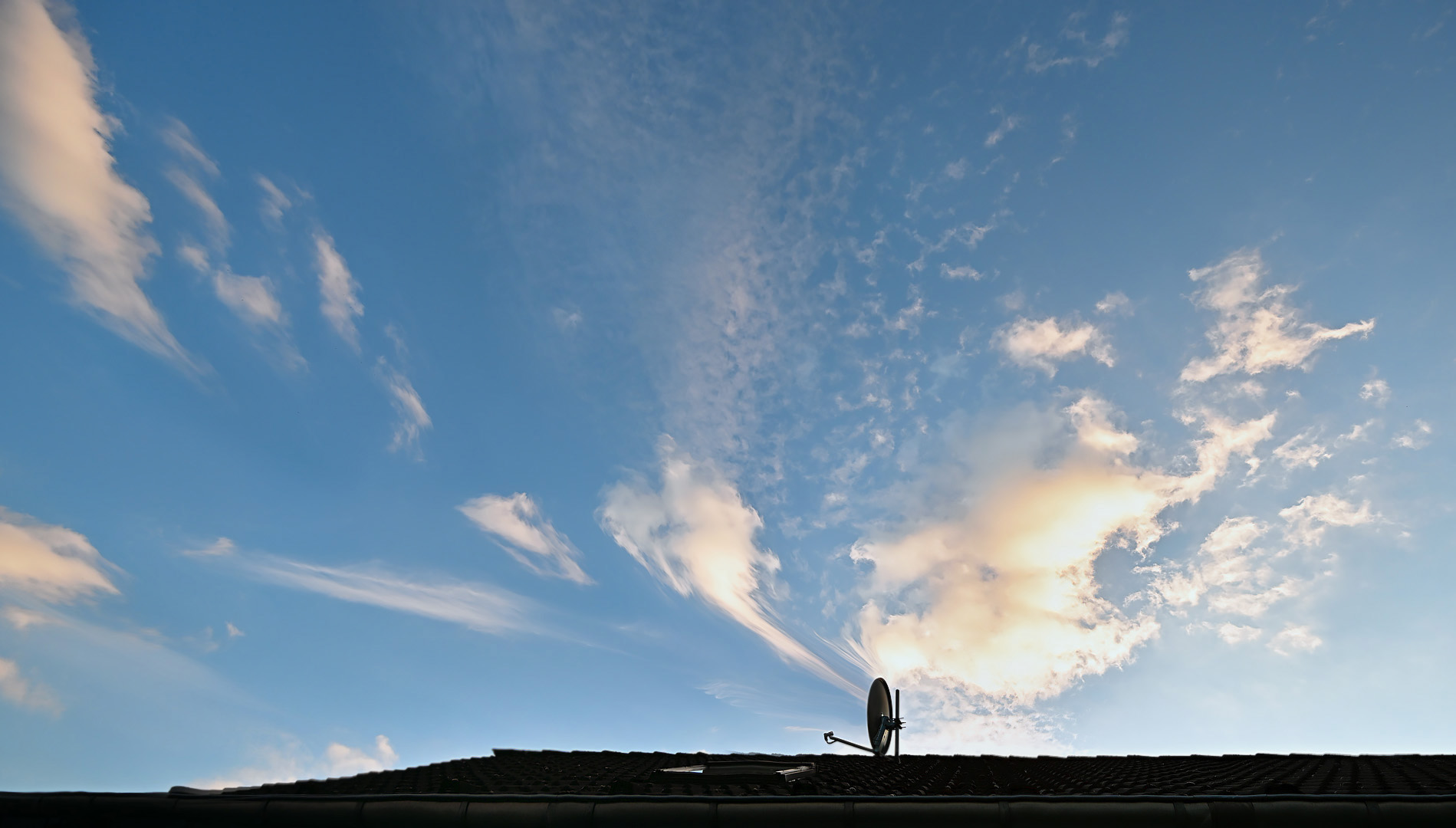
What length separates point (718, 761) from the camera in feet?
45.5

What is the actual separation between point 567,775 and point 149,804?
722 centimetres

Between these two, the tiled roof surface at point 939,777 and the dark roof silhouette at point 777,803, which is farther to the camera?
the tiled roof surface at point 939,777

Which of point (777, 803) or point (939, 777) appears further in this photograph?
point (939, 777)

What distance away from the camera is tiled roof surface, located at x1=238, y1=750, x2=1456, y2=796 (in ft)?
34.1

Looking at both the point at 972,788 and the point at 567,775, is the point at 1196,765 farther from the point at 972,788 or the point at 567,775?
the point at 567,775

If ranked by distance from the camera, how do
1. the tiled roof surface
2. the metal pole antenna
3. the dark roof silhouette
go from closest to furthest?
the dark roof silhouette < the tiled roof surface < the metal pole antenna

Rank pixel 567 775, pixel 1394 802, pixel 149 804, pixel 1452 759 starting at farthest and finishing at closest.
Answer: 1. pixel 1452 759
2. pixel 567 775
3. pixel 149 804
4. pixel 1394 802

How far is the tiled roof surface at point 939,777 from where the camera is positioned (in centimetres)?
1041

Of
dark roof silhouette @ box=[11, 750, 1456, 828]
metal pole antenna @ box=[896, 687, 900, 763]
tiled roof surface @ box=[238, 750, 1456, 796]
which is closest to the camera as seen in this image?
dark roof silhouette @ box=[11, 750, 1456, 828]

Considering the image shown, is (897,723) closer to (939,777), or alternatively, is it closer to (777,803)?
(939,777)

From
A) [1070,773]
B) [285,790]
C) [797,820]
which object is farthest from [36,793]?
[1070,773]

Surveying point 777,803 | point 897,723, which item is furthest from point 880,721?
point 777,803

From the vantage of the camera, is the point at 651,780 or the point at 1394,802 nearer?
the point at 1394,802

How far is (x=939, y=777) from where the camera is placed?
13.2 metres
